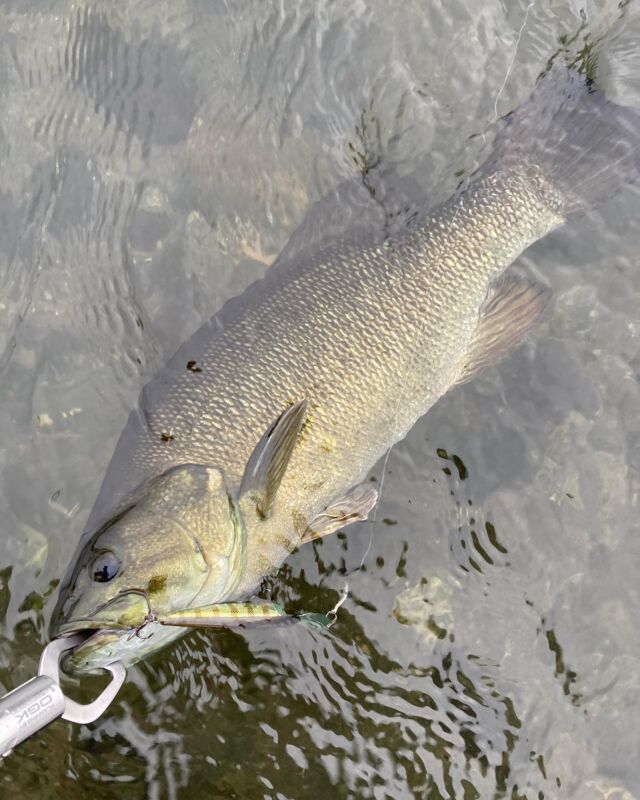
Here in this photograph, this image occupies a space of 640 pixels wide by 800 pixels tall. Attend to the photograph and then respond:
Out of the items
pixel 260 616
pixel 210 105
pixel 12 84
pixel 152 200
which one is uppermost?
pixel 12 84

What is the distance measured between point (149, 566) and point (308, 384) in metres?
1.10

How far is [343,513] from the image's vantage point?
12.9ft

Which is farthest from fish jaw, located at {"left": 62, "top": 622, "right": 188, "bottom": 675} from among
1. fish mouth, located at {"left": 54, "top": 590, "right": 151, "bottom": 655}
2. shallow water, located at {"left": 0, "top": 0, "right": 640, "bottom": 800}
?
shallow water, located at {"left": 0, "top": 0, "right": 640, "bottom": 800}

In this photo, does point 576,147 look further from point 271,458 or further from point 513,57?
point 271,458

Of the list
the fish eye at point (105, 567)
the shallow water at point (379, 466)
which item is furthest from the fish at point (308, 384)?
the shallow water at point (379, 466)

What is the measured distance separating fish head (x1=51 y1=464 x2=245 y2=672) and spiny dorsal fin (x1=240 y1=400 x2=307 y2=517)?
5.1 inches

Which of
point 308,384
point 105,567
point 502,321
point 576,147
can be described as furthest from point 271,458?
point 576,147

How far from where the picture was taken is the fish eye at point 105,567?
3.16 metres

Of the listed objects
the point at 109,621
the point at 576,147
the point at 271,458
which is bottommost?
the point at 109,621

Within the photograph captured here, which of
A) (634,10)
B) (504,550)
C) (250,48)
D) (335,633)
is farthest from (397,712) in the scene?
(634,10)

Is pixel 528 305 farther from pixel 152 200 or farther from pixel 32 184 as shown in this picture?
pixel 32 184

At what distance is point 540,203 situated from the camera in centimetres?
431

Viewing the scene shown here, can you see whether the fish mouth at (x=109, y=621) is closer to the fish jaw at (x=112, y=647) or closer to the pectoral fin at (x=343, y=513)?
the fish jaw at (x=112, y=647)

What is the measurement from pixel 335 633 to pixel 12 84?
3.55 metres
